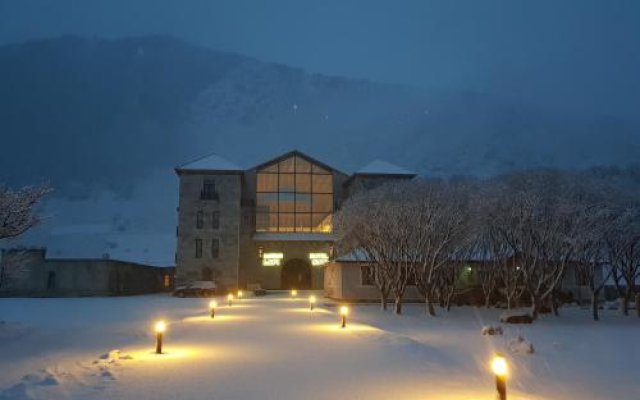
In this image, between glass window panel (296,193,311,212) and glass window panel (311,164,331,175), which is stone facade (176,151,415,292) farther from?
glass window panel (296,193,311,212)

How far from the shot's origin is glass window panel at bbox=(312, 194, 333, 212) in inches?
2753

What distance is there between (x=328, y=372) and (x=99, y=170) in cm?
18991

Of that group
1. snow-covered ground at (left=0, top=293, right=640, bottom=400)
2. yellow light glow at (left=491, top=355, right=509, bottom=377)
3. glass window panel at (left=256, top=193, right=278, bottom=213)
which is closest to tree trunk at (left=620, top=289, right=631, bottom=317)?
snow-covered ground at (left=0, top=293, right=640, bottom=400)

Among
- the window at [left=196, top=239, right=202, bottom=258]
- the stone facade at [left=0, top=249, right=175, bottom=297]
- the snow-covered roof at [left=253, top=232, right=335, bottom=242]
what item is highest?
the snow-covered roof at [left=253, top=232, right=335, bottom=242]

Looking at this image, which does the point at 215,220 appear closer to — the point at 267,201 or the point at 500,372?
the point at 267,201

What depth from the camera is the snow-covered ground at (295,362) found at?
9664 millimetres

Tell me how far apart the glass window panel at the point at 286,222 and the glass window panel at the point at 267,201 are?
1.56m

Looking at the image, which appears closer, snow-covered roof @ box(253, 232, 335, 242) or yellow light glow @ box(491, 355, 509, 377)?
yellow light glow @ box(491, 355, 509, 377)

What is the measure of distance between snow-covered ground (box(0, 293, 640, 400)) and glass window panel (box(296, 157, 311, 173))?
1792 inches

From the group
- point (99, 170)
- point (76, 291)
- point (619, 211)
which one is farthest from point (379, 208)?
point (99, 170)

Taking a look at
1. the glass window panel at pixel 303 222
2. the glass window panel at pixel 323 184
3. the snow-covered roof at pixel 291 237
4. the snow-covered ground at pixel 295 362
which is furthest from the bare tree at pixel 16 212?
the glass window panel at pixel 323 184

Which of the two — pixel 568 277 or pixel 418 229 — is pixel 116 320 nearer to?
pixel 418 229

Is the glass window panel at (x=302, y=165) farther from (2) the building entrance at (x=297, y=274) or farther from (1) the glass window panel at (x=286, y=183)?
(2) the building entrance at (x=297, y=274)

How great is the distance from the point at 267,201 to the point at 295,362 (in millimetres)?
56656
